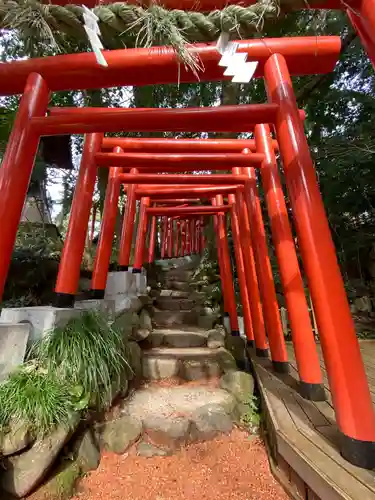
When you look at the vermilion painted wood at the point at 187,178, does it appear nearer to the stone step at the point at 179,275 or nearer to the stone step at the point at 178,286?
the stone step at the point at 178,286

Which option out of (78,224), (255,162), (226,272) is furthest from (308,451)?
(226,272)

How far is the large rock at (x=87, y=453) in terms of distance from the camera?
223 cm

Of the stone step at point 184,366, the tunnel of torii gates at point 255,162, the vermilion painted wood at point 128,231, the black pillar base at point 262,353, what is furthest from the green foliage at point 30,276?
the black pillar base at point 262,353

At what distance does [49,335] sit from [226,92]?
19.8 feet

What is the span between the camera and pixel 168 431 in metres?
2.53

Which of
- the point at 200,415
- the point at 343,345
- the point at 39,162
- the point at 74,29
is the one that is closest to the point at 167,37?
the point at 74,29

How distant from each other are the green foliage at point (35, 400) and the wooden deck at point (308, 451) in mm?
1675

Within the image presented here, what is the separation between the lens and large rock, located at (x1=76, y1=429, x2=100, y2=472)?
2234 mm

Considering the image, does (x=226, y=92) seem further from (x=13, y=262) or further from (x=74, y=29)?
(x=13, y=262)

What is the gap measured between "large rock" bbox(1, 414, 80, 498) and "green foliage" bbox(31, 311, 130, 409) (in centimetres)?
36

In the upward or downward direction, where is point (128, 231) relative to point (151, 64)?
downward

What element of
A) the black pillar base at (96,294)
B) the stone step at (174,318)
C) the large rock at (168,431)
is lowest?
the large rock at (168,431)

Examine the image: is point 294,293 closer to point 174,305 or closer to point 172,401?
point 172,401

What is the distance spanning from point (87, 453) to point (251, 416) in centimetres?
162
